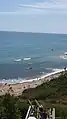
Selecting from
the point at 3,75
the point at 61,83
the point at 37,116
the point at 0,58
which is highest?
the point at 37,116

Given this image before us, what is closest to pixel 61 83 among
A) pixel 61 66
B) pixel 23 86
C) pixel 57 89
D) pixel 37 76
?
pixel 57 89

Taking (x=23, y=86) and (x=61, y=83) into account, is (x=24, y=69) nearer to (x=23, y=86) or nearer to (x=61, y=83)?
(x=23, y=86)

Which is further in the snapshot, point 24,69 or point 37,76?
point 24,69

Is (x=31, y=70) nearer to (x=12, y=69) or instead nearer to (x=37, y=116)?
(x=12, y=69)

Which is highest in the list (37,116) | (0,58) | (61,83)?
(37,116)

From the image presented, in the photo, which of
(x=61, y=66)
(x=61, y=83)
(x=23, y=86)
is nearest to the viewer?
(x=61, y=83)

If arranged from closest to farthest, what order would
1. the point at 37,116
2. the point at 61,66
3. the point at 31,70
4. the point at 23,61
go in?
the point at 37,116
the point at 31,70
the point at 61,66
the point at 23,61

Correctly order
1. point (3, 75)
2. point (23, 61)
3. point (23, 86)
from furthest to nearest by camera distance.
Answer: point (23, 61), point (3, 75), point (23, 86)

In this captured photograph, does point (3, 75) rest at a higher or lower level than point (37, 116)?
lower

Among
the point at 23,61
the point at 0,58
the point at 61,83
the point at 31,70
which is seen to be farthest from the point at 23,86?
the point at 0,58
